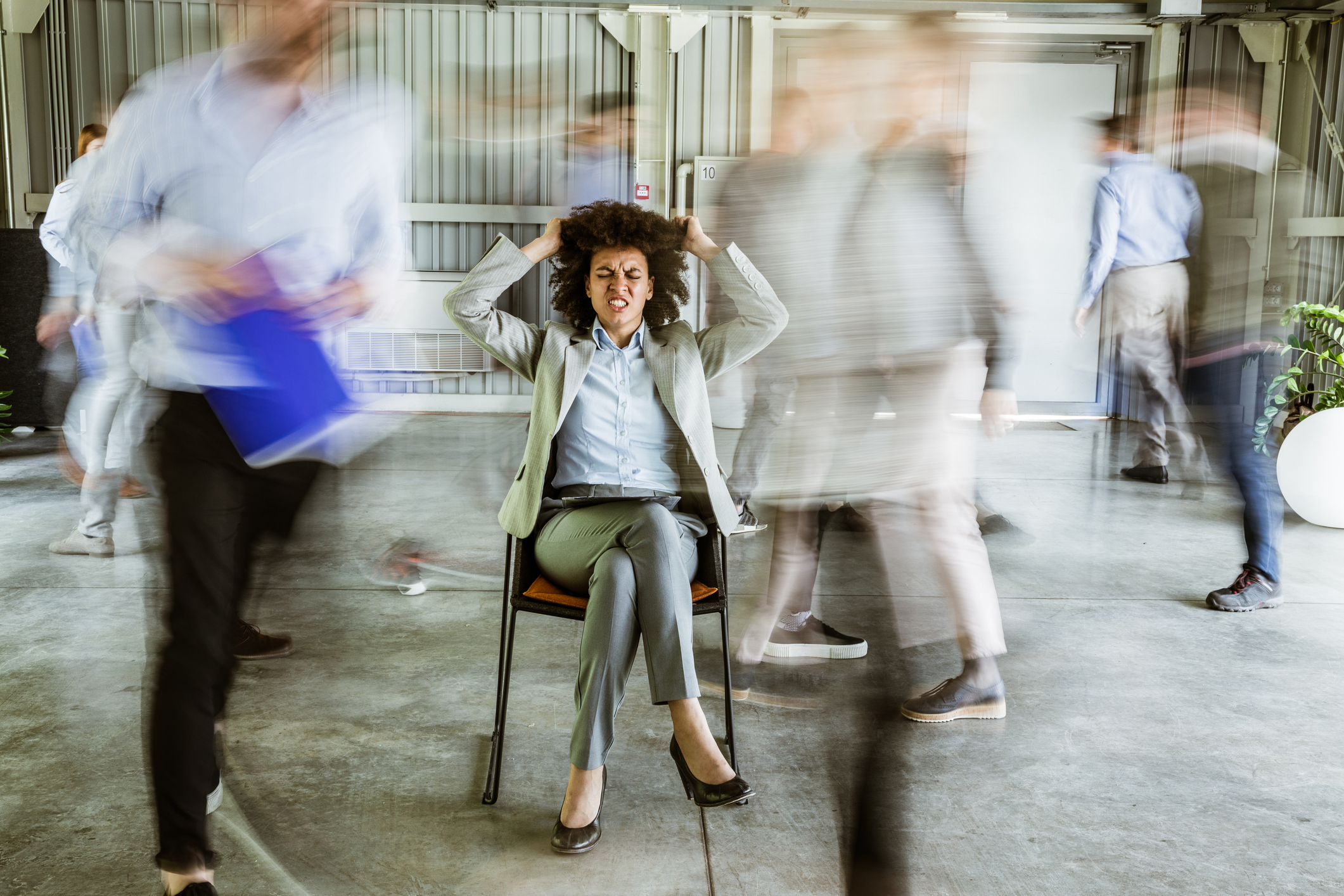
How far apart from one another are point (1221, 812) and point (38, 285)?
22.6 ft

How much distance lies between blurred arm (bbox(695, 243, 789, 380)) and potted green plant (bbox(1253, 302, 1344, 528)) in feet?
9.55

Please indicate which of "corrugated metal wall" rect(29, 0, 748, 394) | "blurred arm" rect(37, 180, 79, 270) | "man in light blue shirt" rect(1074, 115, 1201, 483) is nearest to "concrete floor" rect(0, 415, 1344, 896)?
"man in light blue shirt" rect(1074, 115, 1201, 483)

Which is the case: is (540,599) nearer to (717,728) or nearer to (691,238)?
(717,728)

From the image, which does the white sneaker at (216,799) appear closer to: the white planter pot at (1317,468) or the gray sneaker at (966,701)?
the gray sneaker at (966,701)

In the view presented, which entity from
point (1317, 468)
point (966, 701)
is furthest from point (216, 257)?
point (1317, 468)

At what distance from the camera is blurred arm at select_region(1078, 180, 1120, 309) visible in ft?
2.41

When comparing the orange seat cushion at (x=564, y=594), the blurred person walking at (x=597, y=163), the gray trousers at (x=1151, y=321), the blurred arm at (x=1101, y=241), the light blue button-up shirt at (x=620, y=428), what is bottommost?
the orange seat cushion at (x=564, y=594)

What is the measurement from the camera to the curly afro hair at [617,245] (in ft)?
6.37

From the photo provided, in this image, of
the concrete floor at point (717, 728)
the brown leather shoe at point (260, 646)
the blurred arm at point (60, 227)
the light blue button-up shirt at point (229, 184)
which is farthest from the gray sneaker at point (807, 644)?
the blurred arm at point (60, 227)

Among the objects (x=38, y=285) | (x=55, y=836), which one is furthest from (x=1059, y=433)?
(x=38, y=285)

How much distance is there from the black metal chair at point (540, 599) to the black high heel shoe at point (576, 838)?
21 cm

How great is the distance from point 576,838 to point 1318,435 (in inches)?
143

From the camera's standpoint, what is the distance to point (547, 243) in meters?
1.95

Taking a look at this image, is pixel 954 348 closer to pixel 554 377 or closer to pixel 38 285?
pixel 554 377
